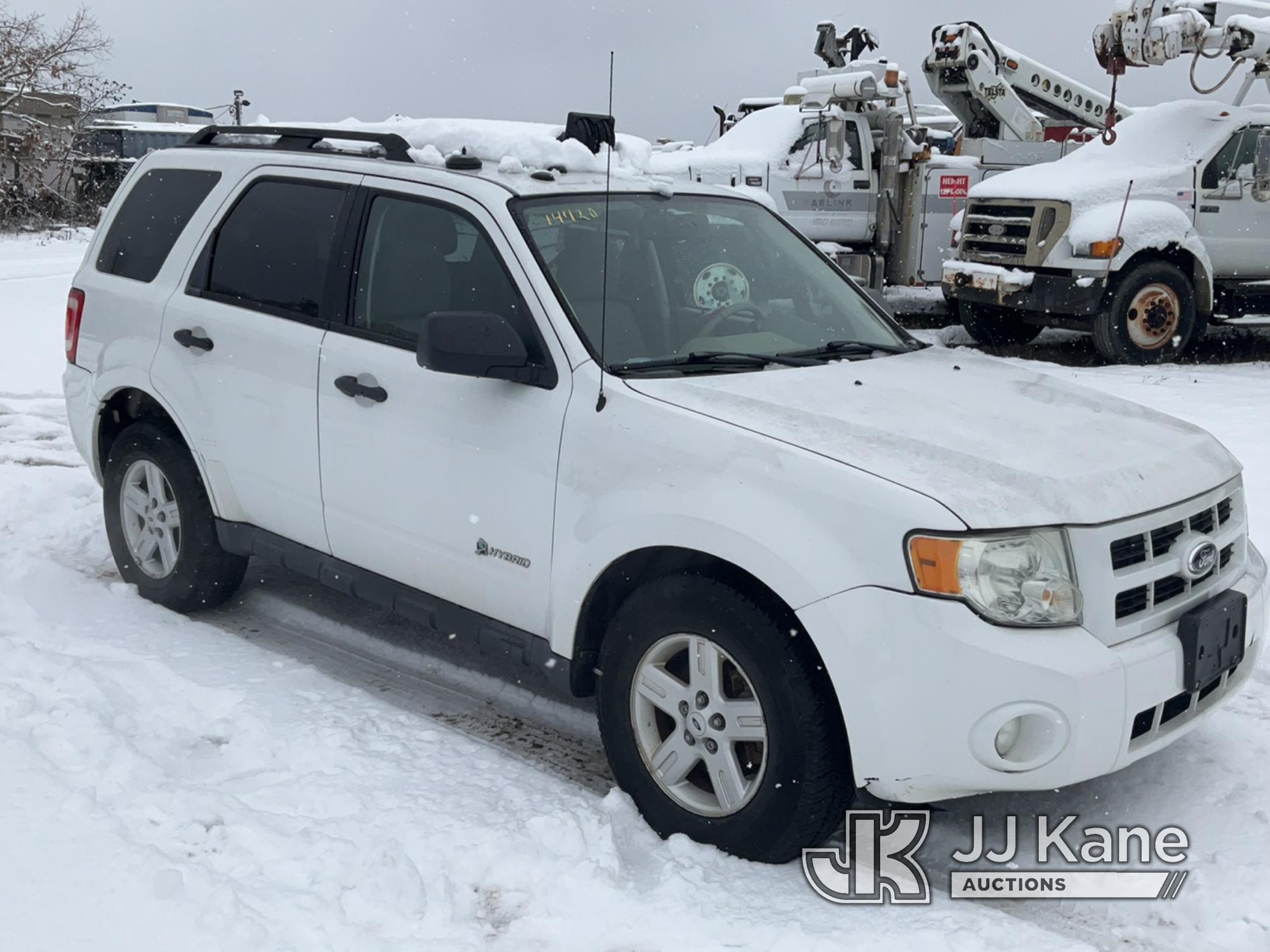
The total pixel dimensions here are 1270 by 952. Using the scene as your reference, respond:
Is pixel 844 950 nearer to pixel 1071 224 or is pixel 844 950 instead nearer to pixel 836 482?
pixel 836 482

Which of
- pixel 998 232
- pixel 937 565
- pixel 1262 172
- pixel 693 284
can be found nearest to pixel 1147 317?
pixel 998 232

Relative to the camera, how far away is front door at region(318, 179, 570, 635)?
3840 millimetres

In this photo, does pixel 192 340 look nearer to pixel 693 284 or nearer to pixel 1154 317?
pixel 693 284

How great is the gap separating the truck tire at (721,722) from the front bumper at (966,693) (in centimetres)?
11

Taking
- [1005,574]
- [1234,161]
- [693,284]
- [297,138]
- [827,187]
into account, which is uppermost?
[1234,161]

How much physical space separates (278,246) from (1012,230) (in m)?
9.36

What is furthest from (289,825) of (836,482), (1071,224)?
(1071,224)

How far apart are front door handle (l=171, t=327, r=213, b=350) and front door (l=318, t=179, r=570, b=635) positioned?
27.9 inches

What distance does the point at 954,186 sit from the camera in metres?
15.4

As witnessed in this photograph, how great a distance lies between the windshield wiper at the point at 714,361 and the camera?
3.85 m

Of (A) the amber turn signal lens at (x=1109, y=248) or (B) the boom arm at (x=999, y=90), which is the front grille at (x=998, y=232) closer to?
(A) the amber turn signal lens at (x=1109, y=248)

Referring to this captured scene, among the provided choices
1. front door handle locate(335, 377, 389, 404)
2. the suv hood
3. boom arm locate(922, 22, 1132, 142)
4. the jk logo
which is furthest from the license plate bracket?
boom arm locate(922, 22, 1132, 142)

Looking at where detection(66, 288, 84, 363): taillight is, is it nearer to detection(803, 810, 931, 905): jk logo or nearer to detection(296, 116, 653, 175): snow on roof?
detection(296, 116, 653, 175): snow on roof

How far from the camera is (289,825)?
138 inches
